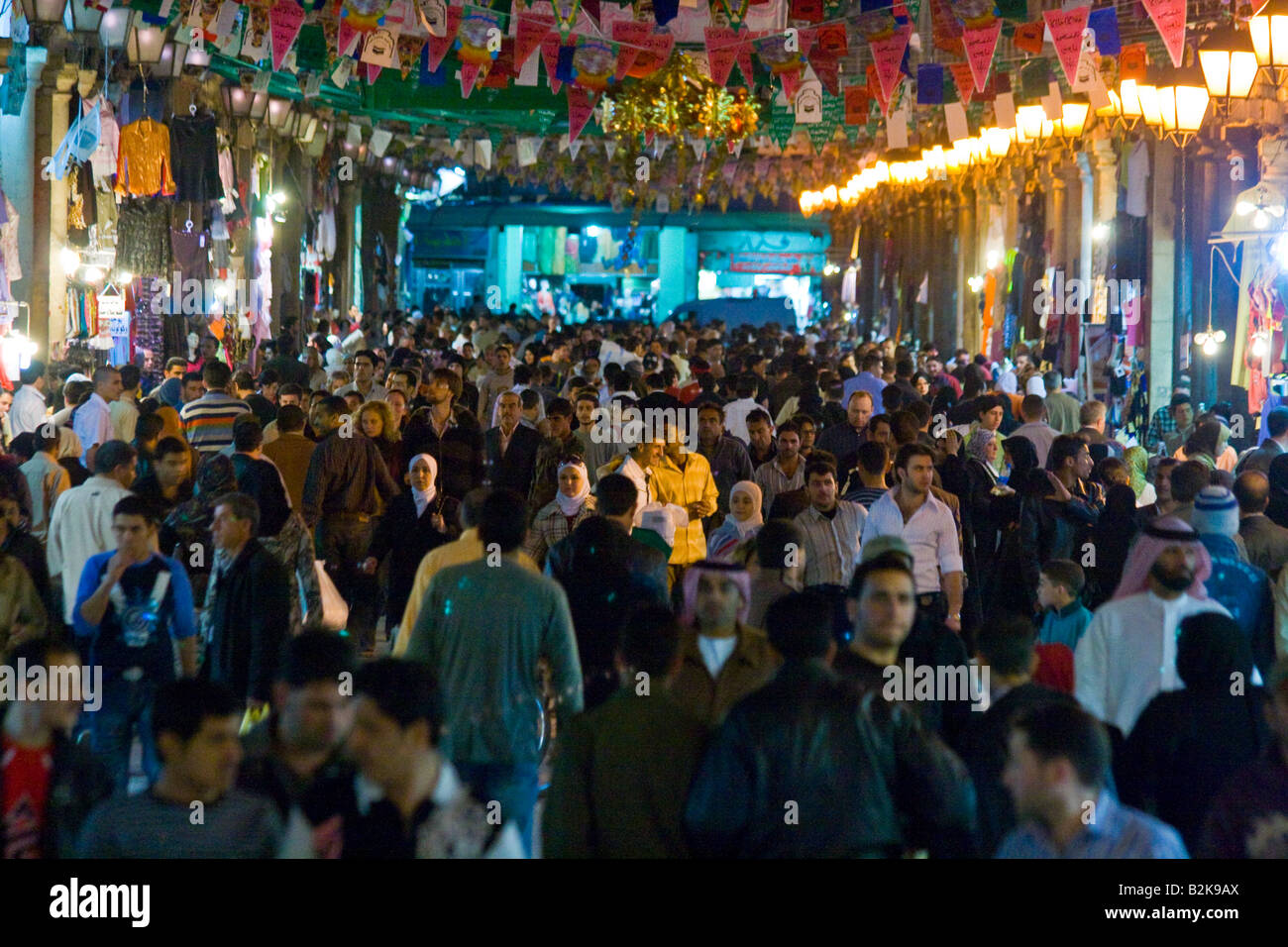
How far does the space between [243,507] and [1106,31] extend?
421 inches

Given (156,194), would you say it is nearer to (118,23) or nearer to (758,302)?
(118,23)

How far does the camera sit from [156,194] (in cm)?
1834

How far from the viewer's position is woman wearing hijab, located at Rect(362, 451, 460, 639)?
9.67m

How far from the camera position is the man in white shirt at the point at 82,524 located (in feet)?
26.2

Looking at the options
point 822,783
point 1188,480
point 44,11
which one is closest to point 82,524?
point 822,783

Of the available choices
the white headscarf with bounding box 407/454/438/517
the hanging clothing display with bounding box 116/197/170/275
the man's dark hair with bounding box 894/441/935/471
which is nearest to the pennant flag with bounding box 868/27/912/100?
the white headscarf with bounding box 407/454/438/517

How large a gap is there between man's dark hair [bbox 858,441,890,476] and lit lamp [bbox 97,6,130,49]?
9968 millimetres

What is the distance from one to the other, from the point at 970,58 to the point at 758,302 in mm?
24323

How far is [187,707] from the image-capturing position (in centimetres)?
471

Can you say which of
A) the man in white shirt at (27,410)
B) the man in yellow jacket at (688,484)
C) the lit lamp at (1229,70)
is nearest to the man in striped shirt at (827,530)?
the man in yellow jacket at (688,484)

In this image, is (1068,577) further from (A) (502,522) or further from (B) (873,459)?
(A) (502,522)

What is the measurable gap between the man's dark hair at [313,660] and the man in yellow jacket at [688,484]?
4762 mm

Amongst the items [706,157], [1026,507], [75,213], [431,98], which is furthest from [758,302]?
[1026,507]
